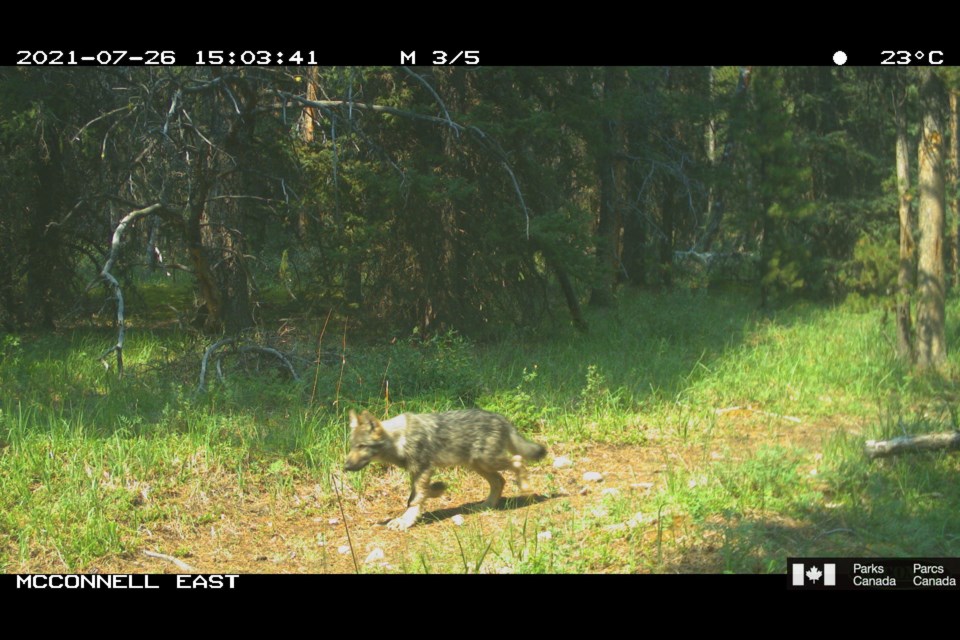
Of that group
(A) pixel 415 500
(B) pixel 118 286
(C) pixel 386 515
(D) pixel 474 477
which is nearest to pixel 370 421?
(A) pixel 415 500

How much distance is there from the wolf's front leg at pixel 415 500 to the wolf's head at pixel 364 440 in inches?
17.1

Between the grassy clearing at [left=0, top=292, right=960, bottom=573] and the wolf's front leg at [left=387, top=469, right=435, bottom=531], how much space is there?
15 cm

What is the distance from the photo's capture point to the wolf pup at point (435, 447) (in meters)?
7.27

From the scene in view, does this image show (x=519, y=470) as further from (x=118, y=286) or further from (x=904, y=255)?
(x=904, y=255)

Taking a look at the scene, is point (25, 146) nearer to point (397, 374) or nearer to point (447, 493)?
point (397, 374)

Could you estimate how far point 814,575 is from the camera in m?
4.93

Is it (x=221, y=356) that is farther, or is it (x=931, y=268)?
(x=931, y=268)

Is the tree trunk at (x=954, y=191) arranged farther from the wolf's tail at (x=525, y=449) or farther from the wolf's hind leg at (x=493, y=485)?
the wolf's hind leg at (x=493, y=485)

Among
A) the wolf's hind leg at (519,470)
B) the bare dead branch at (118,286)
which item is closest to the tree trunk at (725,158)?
the bare dead branch at (118,286)

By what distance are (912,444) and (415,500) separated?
4.45 m

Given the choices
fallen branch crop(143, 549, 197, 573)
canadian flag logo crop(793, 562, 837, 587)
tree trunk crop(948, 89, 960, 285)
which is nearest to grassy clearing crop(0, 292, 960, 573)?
fallen branch crop(143, 549, 197, 573)

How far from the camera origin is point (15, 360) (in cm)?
1149

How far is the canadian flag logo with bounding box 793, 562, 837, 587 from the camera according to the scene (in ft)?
16.0

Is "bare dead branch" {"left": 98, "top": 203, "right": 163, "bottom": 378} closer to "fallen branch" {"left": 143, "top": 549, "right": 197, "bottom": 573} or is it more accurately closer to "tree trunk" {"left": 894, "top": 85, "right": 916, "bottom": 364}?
Result: "fallen branch" {"left": 143, "top": 549, "right": 197, "bottom": 573}
